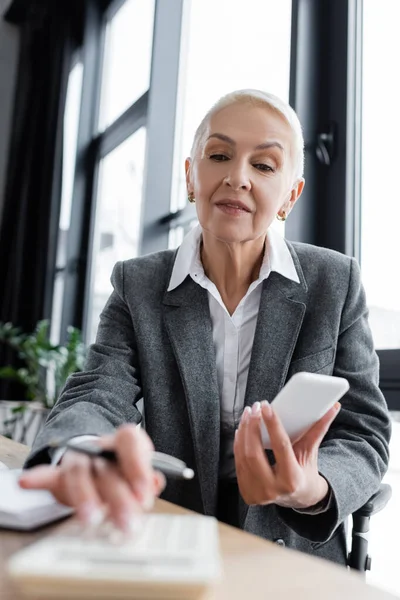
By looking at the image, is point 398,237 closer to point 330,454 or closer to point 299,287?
point 299,287

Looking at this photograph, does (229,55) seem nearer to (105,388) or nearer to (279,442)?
(105,388)

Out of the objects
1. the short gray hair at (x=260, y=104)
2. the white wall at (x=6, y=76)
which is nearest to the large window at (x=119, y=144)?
the white wall at (x=6, y=76)

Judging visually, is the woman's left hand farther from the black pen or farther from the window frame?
the window frame

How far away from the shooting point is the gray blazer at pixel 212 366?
3.53ft

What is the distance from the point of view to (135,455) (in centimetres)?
50

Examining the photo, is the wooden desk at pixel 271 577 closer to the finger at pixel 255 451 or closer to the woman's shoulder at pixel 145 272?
the finger at pixel 255 451

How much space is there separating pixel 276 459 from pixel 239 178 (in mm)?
598

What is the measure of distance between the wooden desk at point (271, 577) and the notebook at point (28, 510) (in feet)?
0.12

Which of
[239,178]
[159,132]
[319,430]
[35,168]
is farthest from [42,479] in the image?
[35,168]

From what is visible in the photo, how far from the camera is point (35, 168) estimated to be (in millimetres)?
4352

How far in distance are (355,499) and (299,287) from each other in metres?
0.43

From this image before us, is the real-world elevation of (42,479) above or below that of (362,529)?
above

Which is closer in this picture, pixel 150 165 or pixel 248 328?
pixel 248 328

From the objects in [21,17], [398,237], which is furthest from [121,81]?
[398,237]
